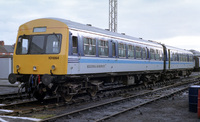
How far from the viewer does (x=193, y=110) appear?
9.52 meters

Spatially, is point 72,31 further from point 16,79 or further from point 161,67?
point 161,67

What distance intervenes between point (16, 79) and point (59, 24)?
9.95 feet

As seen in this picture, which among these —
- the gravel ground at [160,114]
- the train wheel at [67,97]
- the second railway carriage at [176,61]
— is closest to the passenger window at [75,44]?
the train wheel at [67,97]

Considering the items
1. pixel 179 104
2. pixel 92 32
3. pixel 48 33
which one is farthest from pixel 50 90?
pixel 179 104

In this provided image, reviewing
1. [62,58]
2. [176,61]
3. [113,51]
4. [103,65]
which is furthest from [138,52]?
[176,61]

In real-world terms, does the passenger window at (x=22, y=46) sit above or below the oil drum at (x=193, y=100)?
above

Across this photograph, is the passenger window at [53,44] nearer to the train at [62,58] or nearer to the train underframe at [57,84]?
the train at [62,58]

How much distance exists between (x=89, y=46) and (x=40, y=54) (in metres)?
2.38

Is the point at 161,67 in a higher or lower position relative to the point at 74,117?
higher

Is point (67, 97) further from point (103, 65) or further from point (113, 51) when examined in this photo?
point (113, 51)

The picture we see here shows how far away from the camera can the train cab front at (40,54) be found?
10.0 metres

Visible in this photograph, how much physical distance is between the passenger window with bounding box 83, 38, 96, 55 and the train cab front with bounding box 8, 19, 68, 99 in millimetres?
1428

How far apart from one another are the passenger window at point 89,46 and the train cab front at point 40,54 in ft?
4.69

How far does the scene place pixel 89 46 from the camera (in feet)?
38.2
